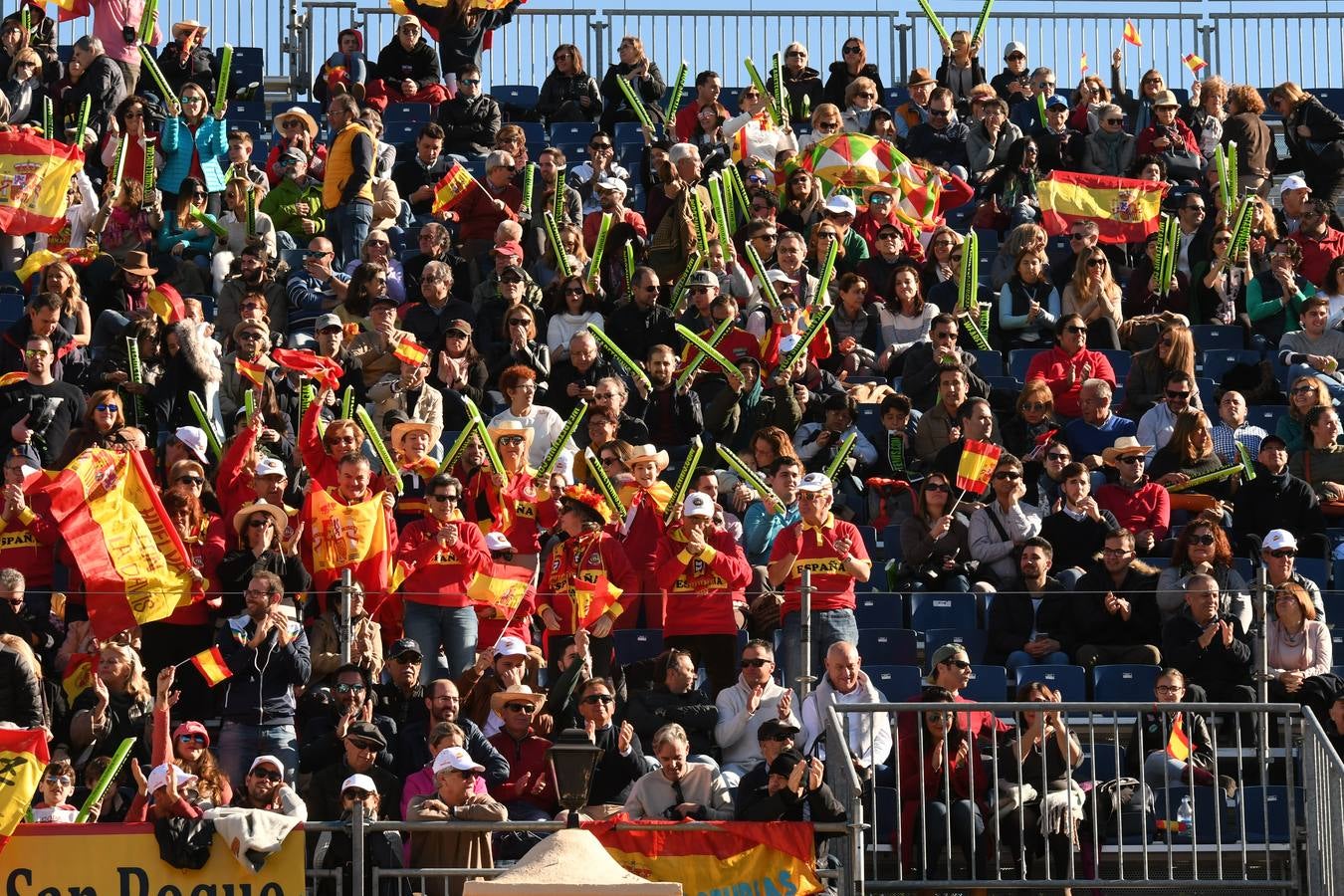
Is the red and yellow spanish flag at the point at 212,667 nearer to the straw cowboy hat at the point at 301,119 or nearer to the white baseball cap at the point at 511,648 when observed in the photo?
the white baseball cap at the point at 511,648

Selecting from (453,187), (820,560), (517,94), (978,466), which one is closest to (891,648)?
(820,560)

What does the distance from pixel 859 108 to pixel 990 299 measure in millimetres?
3437

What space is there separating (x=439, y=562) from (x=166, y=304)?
168 inches

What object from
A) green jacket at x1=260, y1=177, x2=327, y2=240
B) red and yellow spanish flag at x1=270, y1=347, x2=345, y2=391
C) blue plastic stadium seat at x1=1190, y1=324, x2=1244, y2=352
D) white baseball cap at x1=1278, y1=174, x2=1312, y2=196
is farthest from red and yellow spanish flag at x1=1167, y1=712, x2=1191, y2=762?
green jacket at x1=260, y1=177, x2=327, y2=240

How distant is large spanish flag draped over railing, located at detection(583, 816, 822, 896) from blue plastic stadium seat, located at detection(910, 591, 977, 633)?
409 cm

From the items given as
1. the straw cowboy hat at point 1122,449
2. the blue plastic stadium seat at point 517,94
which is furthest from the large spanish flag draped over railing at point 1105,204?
the blue plastic stadium seat at point 517,94

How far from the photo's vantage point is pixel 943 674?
1502cm

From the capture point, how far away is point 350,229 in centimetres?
2130

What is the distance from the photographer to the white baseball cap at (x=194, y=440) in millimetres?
16922

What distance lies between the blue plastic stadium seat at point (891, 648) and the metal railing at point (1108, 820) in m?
1.88

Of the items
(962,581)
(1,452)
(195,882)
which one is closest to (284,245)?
(1,452)

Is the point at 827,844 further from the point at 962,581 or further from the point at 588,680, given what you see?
the point at 962,581

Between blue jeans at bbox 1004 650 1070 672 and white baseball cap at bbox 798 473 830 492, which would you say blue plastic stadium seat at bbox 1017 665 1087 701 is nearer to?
blue jeans at bbox 1004 650 1070 672

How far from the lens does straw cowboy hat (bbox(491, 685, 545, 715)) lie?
48.0 feet
